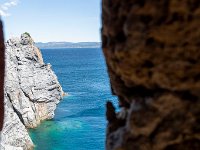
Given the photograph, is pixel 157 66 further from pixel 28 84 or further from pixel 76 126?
pixel 28 84

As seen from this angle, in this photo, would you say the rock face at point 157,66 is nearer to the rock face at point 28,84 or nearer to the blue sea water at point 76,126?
the blue sea water at point 76,126

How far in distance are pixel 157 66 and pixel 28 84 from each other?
61.9 meters

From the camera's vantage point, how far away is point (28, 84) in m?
67.4

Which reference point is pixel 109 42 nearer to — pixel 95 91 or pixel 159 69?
pixel 159 69

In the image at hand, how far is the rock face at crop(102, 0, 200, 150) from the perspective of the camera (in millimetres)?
6789

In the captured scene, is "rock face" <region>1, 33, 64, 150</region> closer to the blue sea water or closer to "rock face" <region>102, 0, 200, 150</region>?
the blue sea water

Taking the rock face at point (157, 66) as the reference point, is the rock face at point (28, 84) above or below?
below

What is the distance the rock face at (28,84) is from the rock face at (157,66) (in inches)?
2002

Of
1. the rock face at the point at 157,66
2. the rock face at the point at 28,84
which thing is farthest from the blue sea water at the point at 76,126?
the rock face at the point at 157,66

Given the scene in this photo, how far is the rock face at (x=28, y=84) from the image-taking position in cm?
6050

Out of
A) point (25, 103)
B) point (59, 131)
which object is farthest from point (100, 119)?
point (25, 103)

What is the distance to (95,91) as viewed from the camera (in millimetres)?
104438

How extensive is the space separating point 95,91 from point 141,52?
97.5 m

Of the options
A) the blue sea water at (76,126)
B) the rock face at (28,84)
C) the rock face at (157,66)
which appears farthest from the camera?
the rock face at (28,84)
